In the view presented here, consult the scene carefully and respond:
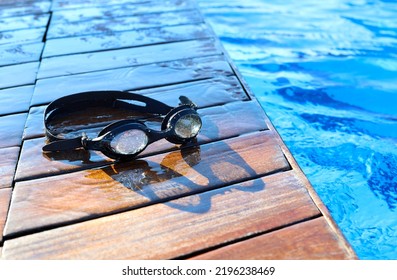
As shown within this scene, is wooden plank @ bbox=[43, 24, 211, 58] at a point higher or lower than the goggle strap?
higher

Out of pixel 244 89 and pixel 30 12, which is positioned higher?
pixel 30 12

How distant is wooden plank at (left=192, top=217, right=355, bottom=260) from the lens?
1.01 m

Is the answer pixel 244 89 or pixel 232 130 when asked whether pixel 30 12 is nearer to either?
pixel 244 89

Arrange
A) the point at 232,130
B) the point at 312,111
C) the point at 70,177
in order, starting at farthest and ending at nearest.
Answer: the point at 312,111
the point at 232,130
the point at 70,177

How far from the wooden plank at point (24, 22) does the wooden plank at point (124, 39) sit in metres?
0.35

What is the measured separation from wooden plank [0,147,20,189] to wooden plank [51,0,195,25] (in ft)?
4.52

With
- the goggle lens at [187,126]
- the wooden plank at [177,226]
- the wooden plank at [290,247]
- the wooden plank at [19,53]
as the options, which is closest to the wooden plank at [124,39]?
the wooden plank at [19,53]

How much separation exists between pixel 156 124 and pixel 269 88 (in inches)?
60.1

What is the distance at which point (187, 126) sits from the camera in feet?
4.35

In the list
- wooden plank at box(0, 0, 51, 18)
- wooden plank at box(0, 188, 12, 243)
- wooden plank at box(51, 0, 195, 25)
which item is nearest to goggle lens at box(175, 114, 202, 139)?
wooden plank at box(0, 188, 12, 243)

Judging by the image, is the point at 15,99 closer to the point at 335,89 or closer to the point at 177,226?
the point at 177,226

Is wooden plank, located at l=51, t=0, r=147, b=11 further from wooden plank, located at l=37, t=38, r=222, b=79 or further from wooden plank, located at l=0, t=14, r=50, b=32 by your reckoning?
wooden plank, located at l=37, t=38, r=222, b=79

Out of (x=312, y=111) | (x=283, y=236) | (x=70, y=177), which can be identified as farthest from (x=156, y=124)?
(x=312, y=111)
